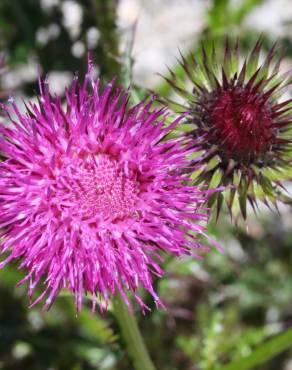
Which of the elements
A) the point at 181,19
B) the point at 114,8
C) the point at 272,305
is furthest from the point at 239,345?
the point at 181,19

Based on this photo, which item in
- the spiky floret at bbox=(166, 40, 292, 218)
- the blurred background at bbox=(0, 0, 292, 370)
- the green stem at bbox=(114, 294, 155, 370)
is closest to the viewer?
the spiky floret at bbox=(166, 40, 292, 218)

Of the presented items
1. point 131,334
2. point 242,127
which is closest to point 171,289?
point 131,334

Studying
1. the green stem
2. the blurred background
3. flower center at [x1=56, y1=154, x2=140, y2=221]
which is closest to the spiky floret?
flower center at [x1=56, y1=154, x2=140, y2=221]

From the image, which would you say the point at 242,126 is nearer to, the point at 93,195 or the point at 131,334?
the point at 93,195

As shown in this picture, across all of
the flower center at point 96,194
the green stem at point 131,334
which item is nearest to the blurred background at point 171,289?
the green stem at point 131,334

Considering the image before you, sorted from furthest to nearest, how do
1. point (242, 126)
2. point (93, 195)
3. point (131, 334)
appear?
point (131, 334) → point (242, 126) → point (93, 195)

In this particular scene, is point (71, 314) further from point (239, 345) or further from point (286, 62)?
point (286, 62)

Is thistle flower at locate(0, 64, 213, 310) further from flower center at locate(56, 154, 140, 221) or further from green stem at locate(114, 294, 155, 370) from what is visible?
green stem at locate(114, 294, 155, 370)
